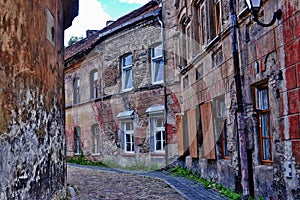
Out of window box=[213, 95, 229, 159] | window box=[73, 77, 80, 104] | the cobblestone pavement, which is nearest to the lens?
the cobblestone pavement

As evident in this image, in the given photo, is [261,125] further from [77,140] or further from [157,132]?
[77,140]

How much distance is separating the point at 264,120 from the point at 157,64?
9608mm

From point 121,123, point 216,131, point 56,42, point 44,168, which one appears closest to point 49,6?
point 56,42

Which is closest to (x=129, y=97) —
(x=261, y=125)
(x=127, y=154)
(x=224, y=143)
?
(x=127, y=154)

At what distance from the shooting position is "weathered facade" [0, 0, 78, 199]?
4562mm

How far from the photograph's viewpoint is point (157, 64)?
1691 cm

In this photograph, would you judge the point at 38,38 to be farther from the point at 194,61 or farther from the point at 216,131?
the point at 194,61

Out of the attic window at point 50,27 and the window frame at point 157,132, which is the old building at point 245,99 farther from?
the attic window at point 50,27

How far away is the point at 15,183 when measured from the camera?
482 cm

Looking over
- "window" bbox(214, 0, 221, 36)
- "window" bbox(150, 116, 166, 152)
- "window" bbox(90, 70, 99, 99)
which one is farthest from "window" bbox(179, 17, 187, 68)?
"window" bbox(90, 70, 99, 99)

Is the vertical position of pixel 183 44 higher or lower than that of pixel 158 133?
higher

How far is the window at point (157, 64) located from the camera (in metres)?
16.7

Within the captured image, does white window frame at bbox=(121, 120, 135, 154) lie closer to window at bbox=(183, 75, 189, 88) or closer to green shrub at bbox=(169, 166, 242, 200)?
green shrub at bbox=(169, 166, 242, 200)

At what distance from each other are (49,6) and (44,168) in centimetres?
278
